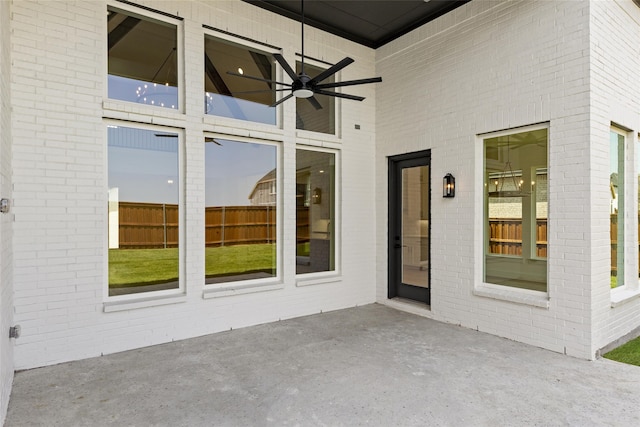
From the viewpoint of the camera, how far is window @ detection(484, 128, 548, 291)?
4.13 meters

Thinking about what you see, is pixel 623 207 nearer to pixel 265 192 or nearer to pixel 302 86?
pixel 302 86

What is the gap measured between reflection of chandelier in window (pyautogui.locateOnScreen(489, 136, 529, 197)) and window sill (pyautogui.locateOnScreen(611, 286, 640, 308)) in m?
1.43

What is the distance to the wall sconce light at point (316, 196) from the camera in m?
5.48

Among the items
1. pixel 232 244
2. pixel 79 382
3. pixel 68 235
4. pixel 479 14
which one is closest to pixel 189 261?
pixel 232 244

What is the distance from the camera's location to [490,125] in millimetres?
4441

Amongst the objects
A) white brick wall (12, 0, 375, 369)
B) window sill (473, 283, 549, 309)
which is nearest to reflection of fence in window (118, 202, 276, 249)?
white brick wall (12, 0, 375, 369)

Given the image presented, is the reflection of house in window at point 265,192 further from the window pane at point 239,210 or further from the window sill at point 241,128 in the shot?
the window sill at point 241,128

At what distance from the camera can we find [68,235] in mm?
3637

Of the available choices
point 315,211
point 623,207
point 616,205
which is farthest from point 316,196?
point 623,207

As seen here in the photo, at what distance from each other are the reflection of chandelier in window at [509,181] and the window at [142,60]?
13.3ft

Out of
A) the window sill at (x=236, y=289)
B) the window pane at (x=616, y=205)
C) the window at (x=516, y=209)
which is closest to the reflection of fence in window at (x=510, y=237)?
the window at (x=516, y=209)

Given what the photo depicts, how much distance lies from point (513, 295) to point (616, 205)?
→ 163 centimetres

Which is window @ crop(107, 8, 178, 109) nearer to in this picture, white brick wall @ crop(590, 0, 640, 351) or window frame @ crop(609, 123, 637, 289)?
white brick wall @ crop(590, 0, 640, 351)

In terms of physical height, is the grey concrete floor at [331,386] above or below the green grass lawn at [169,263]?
below
